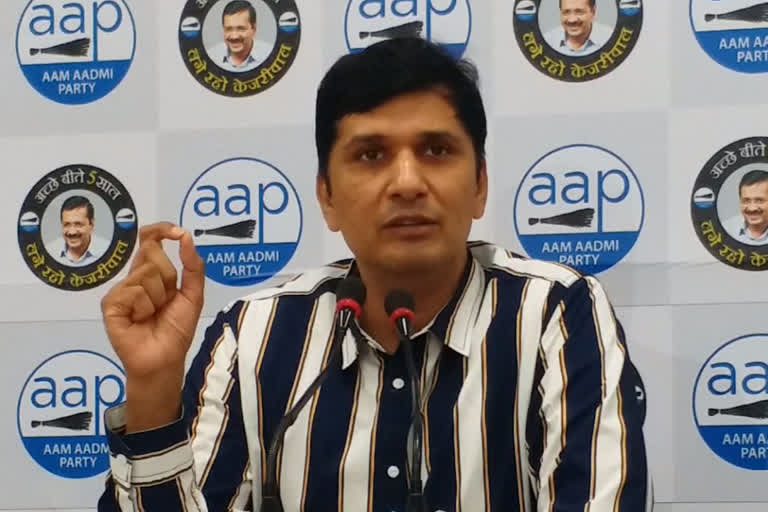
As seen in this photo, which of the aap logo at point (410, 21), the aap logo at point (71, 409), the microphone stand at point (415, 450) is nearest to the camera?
the microphone stand at point (415, 450)

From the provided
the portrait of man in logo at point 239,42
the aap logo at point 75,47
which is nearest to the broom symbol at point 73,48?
the aap logo at point 75,47

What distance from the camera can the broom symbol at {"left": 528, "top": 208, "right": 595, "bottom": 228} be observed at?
1727 millimetres

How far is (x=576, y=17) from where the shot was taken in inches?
68.5

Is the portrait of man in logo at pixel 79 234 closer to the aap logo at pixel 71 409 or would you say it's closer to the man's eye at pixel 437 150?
the aap logo at pixel 71 409

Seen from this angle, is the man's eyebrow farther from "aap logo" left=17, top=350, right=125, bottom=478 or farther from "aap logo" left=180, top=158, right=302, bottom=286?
"aap logo" left=17, top=350, right=125, bottom=478

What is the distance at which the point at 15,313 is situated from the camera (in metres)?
1.92

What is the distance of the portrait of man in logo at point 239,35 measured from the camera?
1.85m

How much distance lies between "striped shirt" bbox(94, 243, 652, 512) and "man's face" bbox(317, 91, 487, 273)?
125 mm

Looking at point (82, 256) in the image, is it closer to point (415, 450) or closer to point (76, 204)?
point (76, 204)

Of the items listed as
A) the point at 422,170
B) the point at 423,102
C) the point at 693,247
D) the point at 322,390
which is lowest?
the point at 322,390

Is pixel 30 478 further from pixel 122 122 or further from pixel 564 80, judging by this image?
pixel 564 80

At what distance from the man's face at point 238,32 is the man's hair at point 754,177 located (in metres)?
0.95

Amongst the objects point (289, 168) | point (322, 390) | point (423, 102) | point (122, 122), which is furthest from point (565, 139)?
point (122, 122)

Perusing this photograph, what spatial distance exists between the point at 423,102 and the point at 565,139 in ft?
1.34
